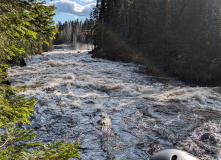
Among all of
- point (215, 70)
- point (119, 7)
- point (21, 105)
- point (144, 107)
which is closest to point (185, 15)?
point (215, 70)

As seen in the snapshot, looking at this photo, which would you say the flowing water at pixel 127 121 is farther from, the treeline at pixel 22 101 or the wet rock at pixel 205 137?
the treeline at pixel 22 101

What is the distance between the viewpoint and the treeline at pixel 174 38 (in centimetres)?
1490

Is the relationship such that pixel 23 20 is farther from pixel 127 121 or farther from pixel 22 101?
pixel 127 121

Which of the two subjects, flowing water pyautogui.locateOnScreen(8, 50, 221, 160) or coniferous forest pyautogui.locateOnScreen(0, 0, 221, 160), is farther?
flowing water pyautogui.locateOnScreen(8, 50, 221, 160)

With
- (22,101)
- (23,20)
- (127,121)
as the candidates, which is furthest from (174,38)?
(22,101)

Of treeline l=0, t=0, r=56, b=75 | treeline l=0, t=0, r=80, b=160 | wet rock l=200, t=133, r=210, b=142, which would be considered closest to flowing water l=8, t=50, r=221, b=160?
wet rock l=200, t=133, r=210, b=142

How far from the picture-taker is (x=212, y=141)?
5484mm

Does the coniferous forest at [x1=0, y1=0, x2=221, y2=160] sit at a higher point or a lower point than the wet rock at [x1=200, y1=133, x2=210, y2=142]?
higher

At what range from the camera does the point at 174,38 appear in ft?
70.7

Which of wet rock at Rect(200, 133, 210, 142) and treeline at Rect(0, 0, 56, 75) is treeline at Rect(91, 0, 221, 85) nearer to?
wet rock at Rect(200, 133, 210, 142)

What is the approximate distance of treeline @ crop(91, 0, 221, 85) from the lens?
14.9 m

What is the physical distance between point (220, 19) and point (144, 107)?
11.3m

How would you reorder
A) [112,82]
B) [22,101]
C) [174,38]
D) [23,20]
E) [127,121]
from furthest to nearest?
[174,38]
[112,82]
[127,121]
[22,101]
[23,20]

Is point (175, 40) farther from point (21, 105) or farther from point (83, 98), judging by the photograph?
point (21, 105)
